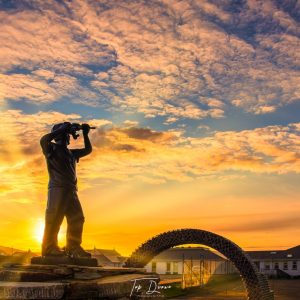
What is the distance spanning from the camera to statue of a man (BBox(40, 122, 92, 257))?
990cm

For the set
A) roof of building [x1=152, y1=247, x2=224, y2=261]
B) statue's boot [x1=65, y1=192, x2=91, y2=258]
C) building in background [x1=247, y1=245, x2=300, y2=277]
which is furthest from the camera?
building in background [x1=247, y1=245, x2=300, y2=277]

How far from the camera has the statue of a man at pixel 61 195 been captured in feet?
32.5

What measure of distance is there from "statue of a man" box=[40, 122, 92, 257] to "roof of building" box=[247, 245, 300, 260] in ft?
252

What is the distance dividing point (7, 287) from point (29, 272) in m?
1.19

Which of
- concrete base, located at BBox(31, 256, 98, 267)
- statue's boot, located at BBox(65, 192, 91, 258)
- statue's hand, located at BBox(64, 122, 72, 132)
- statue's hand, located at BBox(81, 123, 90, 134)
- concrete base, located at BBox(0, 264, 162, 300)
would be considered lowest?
concrete base, located at BBox(0, 264, 162, 300)

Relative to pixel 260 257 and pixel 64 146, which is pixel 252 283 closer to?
pixel 64 146

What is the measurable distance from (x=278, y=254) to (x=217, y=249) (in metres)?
73.1

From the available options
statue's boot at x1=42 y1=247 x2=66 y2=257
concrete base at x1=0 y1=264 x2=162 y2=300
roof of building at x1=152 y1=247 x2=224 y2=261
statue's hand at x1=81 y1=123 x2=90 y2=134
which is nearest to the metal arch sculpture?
concrete base at x1=0 y1=264 x2=162 y2=300

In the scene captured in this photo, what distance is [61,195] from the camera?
32.7 ft

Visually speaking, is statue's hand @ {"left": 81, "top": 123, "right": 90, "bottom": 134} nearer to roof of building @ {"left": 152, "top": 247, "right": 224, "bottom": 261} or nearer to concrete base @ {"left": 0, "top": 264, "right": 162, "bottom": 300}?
concrete base @ {"left": 0, "top": 264, "right": 162, "bottom": 300}

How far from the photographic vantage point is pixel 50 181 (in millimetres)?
10172

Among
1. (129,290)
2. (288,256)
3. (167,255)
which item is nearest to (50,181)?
(129,290)

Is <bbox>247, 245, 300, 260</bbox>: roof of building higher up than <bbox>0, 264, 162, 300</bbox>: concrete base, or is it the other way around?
<bbox>247, 245, 300, 260</bbox>: roof of building

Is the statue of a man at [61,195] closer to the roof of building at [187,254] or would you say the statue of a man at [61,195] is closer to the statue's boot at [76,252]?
the statue's boot at [76,252]
